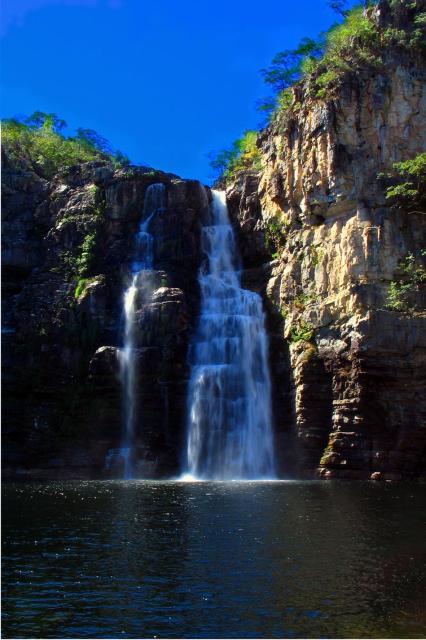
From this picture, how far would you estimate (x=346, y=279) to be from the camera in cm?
3888

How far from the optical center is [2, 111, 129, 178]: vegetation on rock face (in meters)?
55.1

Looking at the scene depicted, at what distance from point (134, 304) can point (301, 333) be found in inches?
439

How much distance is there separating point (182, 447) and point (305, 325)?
10648 millimetres

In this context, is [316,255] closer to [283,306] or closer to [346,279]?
[346,279]

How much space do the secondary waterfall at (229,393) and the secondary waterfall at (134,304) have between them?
3.58 metres

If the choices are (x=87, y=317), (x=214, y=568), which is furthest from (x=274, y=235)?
(x=214, y=568)

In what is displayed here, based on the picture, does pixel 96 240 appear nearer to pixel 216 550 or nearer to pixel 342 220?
pixel 342 220

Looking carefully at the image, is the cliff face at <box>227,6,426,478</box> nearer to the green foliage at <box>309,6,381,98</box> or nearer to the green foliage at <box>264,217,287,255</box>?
the green foliage at <box>264,217,287,255</box>

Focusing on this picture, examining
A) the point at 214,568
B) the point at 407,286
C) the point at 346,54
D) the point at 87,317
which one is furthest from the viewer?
the point at 346,54

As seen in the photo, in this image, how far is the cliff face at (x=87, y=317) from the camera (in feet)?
129

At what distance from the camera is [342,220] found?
134ft

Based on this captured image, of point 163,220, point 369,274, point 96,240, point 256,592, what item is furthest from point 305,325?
point 256,592

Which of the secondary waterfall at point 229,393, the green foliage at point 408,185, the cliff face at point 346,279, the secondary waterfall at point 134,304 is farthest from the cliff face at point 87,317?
the green foliage at point 408,185

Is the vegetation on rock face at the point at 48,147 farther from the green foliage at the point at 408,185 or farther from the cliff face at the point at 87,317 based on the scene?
the green foliage at the point at 408,185
